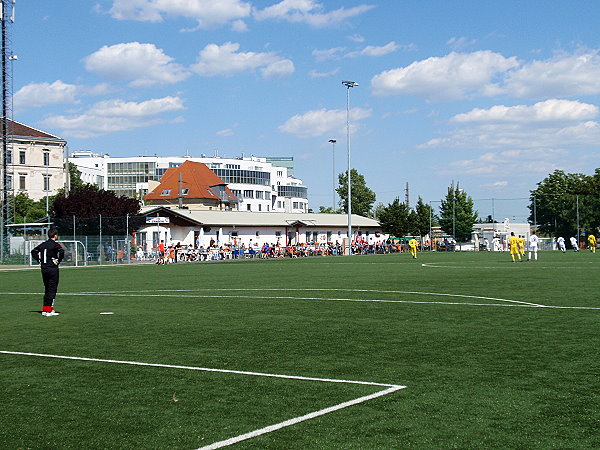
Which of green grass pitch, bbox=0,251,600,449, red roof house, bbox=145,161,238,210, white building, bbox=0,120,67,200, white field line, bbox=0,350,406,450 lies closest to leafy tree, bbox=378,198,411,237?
red roof house, bbox=145,161,238,210

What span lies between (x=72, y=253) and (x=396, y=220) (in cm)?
5347

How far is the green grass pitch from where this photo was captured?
6.48 meters

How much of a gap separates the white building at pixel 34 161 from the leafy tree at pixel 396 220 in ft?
149

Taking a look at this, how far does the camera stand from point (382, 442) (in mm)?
6168

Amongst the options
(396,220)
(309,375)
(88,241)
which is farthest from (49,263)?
(396,220)

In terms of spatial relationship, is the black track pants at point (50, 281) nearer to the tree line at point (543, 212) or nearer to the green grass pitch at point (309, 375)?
the green grass pitch at point (309, 375)

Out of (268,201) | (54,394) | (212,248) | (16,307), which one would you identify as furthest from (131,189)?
(54,394)

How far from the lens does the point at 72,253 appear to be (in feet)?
161

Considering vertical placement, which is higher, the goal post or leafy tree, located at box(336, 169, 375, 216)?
leafy tree, located at box(336, 169, 375, 216)

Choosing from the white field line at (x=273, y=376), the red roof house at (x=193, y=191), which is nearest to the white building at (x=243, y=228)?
the red roof house at (x=193, y=191)

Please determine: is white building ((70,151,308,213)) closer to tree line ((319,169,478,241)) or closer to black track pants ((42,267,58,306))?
tree line ((319,169,478,241))

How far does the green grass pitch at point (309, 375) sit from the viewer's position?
6.48m

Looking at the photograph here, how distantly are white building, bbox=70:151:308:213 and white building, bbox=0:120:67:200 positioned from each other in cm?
3946

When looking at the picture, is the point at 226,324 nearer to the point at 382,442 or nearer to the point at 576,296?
the point at 382,442
